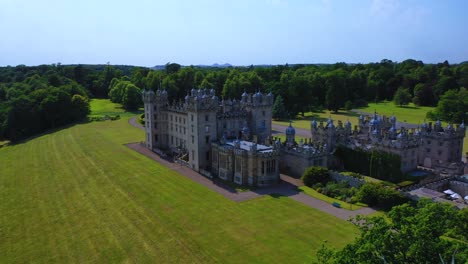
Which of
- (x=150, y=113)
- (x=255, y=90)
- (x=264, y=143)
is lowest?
(x=264, y=143)

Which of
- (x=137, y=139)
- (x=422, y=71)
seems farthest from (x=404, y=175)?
(x=422, y=71)

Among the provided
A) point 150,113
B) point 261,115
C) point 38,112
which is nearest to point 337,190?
point 261,115

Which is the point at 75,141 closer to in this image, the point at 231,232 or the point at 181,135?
the point at 181,135

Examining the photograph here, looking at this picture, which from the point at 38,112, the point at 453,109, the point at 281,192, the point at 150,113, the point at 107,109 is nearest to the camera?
the point at 281,192

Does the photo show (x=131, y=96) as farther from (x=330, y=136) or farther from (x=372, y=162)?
(x=372, y=162)

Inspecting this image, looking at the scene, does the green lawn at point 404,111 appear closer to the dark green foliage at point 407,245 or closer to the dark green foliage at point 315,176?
the dark green foliage at point 315,176

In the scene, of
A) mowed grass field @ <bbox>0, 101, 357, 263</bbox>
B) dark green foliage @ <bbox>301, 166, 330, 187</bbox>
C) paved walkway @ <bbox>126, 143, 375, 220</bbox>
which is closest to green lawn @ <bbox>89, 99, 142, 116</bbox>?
mowed grass field @ <bbox>0, 101, 357, 263</bbox>

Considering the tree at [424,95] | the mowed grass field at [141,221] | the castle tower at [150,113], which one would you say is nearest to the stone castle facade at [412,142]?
the mowed grass field at [141,221]
